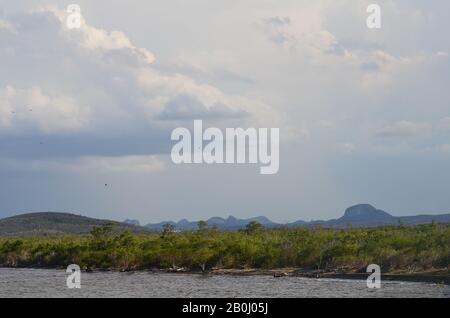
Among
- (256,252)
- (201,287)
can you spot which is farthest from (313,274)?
(201,287)

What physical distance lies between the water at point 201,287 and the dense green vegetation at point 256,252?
5.35 meters

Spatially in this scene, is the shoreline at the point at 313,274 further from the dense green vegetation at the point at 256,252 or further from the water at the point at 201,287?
the water at the point at 201,287

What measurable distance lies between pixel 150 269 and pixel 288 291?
92.1 feet

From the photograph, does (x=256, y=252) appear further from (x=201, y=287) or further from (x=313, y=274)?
(x=201, y=287)

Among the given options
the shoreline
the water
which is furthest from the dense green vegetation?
the water

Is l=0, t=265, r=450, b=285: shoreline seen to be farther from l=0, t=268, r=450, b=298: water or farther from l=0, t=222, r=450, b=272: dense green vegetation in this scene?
l=0, t=268, r=450, b=298: water

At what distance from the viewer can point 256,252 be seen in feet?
271

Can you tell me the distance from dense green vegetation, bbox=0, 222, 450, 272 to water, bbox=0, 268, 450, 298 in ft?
17.6

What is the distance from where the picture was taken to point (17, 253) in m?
101

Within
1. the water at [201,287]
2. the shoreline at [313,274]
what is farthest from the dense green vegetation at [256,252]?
the water at [201,287]

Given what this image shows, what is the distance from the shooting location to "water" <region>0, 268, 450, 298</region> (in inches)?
2312

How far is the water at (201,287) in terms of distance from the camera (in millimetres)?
58719
